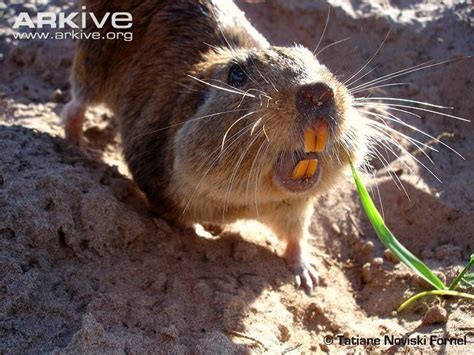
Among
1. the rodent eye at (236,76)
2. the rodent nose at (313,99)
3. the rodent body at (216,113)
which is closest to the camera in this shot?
the rodent nose at (313,99)

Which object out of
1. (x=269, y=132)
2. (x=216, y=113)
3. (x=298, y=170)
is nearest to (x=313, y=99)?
(x=269, y=132)

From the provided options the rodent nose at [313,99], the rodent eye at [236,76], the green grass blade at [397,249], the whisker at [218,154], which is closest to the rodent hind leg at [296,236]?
the whisker at [218,154]

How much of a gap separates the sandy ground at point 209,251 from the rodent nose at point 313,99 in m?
1.20

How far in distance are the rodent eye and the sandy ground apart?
3.53ft

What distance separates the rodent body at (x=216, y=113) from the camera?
326cm

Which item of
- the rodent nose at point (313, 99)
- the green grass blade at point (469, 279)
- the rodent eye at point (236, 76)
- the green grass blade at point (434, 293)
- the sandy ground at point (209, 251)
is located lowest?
the sandy ground at point (209, 251)

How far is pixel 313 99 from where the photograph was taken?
121 inches

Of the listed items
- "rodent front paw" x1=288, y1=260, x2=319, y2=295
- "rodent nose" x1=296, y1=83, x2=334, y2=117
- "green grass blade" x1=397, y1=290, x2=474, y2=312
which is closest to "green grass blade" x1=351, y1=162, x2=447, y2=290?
"green grass blade" x1=397, y1=290, x2=474, y2=312

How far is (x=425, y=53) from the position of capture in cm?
572

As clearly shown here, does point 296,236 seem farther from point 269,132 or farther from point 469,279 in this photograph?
point 269,132

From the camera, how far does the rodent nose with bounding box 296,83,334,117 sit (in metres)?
3.06

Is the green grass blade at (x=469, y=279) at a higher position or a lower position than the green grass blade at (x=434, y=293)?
higher

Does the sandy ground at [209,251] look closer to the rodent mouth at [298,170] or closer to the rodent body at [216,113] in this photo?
the rodent body at [216,113]

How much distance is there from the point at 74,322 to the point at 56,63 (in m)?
3.63
